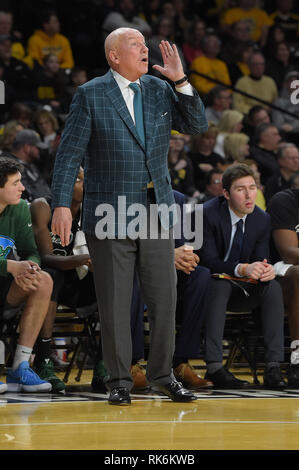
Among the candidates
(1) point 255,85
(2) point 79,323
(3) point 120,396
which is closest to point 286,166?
(2) point 79,323

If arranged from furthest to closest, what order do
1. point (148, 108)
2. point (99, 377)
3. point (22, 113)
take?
point (22, 113) → point (99, 377) → point (148, 108)

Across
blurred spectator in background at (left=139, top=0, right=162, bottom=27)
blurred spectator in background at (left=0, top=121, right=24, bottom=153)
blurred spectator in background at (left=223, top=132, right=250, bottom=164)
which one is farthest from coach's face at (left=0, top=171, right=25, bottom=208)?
blurred spectator in background at (left=139, top=0, right=162, bottom=27)

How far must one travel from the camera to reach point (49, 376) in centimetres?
516

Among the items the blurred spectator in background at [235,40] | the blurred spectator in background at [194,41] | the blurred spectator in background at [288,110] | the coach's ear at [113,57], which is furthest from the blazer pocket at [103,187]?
the blurred spectator in background at [235,40]

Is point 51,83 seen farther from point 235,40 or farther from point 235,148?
point 235,40

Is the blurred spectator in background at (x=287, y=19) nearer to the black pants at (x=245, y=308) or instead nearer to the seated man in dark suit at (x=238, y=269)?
the seated man in dark suit at (x=238, y=269)

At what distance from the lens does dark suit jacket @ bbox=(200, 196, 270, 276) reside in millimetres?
5590

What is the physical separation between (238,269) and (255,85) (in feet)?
20.9

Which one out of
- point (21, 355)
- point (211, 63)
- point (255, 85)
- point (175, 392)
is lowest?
point (175, 392)

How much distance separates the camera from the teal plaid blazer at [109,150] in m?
4.26

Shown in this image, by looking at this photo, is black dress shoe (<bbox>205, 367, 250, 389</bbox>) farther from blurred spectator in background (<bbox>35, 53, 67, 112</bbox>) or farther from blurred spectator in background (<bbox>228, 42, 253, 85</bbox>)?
blurred spectator in background (<bbox>228, 42, 253, 85</bbox>)

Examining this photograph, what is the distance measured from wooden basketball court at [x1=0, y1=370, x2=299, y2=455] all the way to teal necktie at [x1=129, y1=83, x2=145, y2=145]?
131 centimetres
